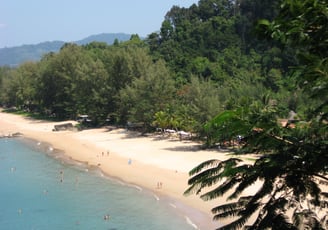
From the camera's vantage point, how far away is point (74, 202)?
2977 centimetres

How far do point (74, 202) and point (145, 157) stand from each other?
12.1 meters

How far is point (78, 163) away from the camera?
42.0 m

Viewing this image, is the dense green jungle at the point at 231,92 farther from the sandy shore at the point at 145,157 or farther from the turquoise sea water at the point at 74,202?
the turquoise sea water at the point at 74,202

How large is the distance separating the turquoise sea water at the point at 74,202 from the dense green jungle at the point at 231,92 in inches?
207

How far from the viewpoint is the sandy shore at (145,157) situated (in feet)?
92.6

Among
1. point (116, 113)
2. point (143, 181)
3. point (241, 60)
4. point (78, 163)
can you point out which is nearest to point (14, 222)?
point (143, 181)

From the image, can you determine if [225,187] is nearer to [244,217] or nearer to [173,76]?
[244,217]

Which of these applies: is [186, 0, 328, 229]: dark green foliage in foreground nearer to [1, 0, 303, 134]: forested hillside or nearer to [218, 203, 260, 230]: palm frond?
[218, 203, 260, 230]: palm frond

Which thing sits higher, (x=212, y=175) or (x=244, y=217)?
(x=212, y=175)

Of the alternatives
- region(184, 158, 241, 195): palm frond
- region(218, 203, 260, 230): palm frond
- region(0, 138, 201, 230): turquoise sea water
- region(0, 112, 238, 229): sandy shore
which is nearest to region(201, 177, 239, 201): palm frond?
region(184, 158, 241, 195): palm frond

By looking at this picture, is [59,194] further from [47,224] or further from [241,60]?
[241,60]

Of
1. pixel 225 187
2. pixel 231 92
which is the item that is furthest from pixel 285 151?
pixel 231 92

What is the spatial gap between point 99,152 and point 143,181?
13086 millimetres

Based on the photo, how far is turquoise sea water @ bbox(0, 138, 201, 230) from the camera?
83.6 feet
